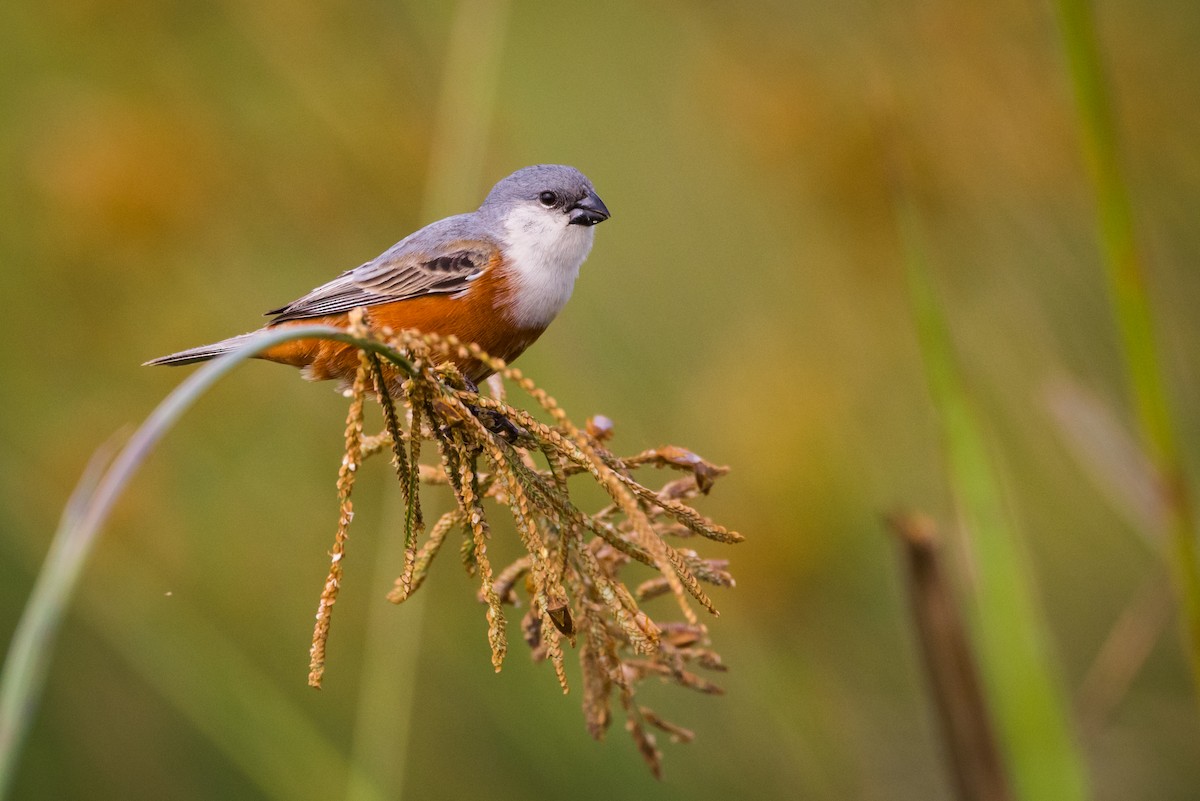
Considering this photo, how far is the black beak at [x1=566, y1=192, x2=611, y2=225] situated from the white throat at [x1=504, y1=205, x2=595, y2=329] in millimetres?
27

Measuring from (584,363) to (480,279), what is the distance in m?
1.04

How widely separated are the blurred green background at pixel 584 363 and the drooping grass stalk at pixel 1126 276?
82.8 inches

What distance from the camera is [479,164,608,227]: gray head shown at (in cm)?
332

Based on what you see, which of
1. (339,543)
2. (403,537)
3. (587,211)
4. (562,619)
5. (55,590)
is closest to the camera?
(55,590)

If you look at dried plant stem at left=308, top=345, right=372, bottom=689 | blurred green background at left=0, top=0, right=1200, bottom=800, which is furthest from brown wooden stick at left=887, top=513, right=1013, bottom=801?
blurred green background at left=0, top=0, right=1200, bottom=800

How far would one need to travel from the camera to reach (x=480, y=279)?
3.19 meters

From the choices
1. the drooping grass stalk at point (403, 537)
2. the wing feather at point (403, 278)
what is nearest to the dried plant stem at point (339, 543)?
the drooping grass stalk at point (403, 537)

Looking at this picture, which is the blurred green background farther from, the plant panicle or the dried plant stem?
the dried plant stem

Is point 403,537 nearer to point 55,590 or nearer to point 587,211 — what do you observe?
point 587,211

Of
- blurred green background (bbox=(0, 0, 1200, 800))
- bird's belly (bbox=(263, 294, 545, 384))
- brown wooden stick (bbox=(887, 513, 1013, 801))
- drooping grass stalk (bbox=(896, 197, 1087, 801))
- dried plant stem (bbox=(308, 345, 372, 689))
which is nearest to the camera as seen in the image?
dried plant stem (bbox=(308, 345, 372, 689))

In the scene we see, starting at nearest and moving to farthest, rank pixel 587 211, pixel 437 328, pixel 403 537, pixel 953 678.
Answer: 1. pixel 953 678
2. pixel 403 537
3. pixel 437 328
4. pixel 587 211

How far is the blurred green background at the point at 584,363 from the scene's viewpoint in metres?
4.11

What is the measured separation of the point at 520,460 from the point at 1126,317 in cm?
92

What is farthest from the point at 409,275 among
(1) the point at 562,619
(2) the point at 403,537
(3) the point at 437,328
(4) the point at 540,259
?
(1) the point at 562,619
